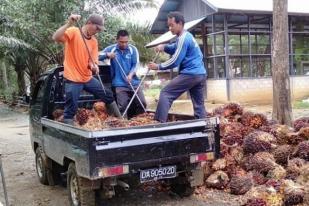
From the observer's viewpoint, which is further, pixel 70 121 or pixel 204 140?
pixel 70 121

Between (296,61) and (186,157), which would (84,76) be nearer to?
(186,157)

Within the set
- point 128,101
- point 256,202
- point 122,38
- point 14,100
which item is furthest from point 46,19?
point 256,202

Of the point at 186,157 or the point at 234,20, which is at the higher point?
the point at 234,20

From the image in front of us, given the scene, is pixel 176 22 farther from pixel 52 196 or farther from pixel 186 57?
pixel 52 196

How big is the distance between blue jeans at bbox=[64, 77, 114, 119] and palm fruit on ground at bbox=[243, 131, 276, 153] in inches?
85.6

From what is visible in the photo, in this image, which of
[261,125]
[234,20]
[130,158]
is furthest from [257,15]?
[130,158]

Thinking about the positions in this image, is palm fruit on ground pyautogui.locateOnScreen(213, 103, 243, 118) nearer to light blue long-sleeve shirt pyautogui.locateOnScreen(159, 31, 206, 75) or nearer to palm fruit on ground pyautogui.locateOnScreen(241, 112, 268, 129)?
palm fruit on ground pyautogui.locateOnScreen(241, 112, 268, 129)

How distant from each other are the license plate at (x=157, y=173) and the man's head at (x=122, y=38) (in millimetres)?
2455

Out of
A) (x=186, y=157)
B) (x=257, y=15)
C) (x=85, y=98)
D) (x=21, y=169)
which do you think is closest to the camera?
(x=186, y=157)

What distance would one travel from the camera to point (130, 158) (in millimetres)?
5230

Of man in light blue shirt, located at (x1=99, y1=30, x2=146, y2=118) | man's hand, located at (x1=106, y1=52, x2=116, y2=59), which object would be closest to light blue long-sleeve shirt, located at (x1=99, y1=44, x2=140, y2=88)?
man in light blue shirt, located at (x1=99, y1=30, x2=146, y2=118)

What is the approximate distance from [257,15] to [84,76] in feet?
50.8

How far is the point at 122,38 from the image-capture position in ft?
23.5

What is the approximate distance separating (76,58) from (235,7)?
1375 centimetres
